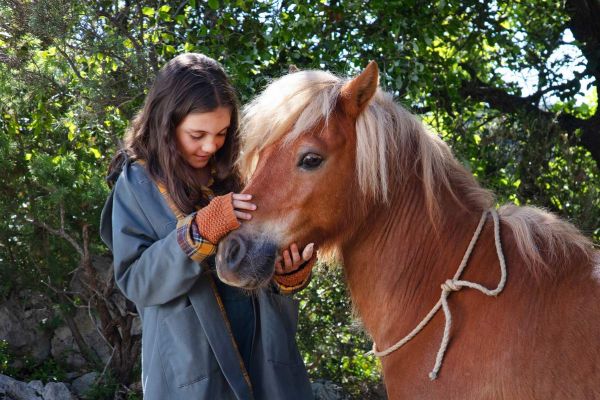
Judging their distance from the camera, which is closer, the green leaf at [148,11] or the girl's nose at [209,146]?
the girl's nose at [209,146]

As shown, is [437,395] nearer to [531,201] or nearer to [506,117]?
[531,201]

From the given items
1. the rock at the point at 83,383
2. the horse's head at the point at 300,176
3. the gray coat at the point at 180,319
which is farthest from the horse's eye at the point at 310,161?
the rock at the point at 83,383

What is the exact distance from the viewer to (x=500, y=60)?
5453 millimetres

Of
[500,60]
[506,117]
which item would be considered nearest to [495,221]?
[506,117]

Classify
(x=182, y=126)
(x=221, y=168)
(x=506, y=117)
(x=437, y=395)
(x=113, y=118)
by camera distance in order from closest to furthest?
(x=437, y=395), (x=182, y=126), (x=221, y=168), (x=113, y=118), (x=506, y=117)

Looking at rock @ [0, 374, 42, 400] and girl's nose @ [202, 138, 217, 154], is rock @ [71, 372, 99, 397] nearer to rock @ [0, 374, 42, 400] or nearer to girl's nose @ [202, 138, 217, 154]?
rock @ [0, 374, 42, 400]

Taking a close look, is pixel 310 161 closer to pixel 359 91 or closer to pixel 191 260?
pixel 359 91

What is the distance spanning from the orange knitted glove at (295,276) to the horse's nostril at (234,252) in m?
0.22

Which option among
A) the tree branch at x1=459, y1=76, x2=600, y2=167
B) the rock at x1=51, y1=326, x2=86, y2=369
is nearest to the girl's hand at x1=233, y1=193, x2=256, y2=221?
the rock at x1=51, y1=326, x2=86, y2=369

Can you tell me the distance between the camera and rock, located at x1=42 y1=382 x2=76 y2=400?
4082 millimetres

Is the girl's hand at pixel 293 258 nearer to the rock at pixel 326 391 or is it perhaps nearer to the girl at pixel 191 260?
the girl at pixel 191 260

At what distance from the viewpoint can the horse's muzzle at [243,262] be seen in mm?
2012

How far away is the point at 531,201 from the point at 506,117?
0.73m

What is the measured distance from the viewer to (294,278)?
7.28 ft
